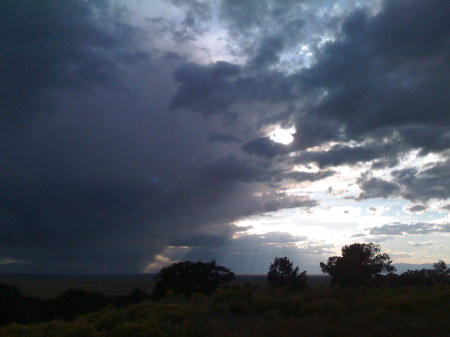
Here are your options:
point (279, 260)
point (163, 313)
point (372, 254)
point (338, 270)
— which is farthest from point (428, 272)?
point (163, 313)

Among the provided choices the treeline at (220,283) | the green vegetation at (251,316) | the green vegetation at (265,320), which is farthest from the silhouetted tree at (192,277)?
the green vegetation at (265,320)

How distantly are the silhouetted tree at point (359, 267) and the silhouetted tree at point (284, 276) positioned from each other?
3.12 meters

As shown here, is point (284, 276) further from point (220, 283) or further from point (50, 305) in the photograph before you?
point (50, 305)

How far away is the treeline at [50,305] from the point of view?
32916mm

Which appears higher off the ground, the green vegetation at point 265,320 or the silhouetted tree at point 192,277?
the silhouetted tree at point 192,277

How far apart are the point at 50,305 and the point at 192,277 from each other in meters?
13.4

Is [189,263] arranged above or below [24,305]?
above

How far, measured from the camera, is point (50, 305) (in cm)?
3706

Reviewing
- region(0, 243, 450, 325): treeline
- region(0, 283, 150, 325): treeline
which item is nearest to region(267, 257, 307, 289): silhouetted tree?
region(0, 243, 450, 325): treeline

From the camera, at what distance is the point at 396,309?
18688 millimetres

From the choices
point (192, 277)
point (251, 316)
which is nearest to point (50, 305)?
point (192, 277)

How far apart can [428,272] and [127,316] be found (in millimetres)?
30565

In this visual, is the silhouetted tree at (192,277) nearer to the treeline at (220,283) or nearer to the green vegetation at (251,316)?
the treeline at (220,283)

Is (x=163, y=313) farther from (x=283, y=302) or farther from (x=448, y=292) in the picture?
(x=448, y=292)
